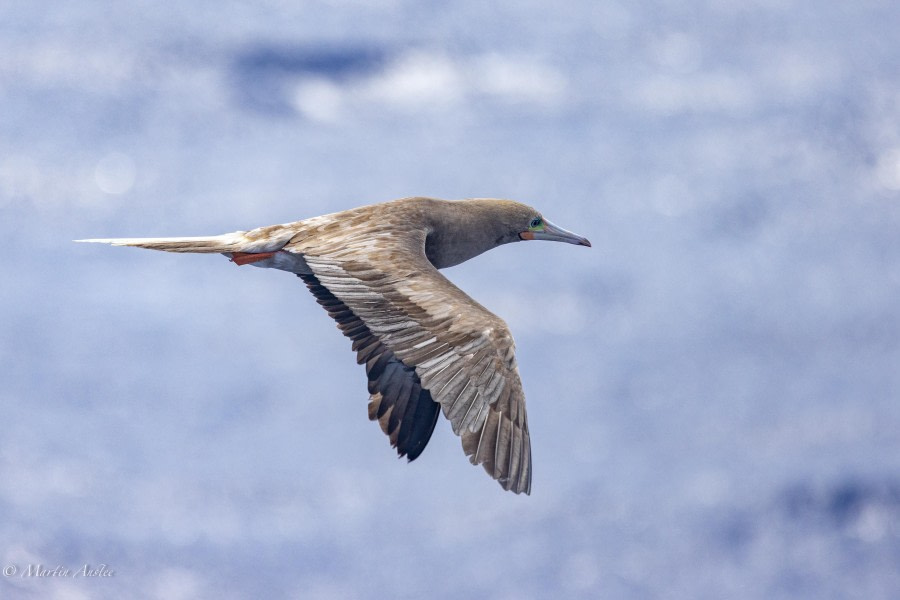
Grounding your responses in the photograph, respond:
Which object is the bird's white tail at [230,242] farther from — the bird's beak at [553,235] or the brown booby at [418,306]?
the bird's beak at [553,235]

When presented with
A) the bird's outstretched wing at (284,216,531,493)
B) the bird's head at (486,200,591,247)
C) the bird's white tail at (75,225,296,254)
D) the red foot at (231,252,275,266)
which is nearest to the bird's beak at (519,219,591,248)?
the bird's head at (486,200,591,247)

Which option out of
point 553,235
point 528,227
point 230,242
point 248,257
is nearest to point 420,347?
point 248,257

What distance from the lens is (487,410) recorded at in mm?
12656

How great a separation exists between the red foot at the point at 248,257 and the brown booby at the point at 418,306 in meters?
0.01

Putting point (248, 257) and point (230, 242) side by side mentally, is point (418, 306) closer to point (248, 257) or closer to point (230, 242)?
point (248, 257)

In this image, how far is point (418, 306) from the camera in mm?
13688

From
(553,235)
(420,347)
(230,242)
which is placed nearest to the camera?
(420,347)

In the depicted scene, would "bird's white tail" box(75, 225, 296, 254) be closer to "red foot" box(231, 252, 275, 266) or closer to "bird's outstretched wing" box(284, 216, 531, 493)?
"red foot" box(231, 252, 275, 266)

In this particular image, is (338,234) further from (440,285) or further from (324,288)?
(440,285)

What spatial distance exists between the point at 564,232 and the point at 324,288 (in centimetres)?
366

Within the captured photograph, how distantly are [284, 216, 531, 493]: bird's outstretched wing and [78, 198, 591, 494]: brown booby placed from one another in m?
0.01

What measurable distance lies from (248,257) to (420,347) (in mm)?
3070

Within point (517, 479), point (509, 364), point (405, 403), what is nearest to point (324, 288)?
point (405, 403)

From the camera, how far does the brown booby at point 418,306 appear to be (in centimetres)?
1266
